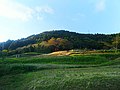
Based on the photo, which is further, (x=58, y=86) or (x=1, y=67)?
(x=1, y=67)

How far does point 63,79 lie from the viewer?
26844 mm

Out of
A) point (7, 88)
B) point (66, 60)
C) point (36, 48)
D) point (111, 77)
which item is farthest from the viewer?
point (36, 48)

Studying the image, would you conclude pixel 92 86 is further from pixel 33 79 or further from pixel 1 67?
pixel 1 67

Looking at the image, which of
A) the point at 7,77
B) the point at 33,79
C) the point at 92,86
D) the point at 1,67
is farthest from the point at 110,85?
the point at 1,67

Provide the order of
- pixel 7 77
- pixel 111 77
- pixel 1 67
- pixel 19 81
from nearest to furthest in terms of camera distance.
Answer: pixel 111 77 → pixel 19 81 → pixel 7 77 → pixel 1 67

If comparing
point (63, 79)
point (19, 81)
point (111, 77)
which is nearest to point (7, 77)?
point (19, 81)

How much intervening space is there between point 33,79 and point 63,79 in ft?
14.8

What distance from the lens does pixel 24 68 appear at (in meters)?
40.3

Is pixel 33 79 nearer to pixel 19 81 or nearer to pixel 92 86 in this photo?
pixel 19 81

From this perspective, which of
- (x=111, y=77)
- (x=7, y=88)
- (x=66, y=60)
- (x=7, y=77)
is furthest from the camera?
(x=66, y=60)

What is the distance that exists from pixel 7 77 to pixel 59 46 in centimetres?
6936

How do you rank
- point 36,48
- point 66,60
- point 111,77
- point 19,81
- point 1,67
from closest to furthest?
point 111,77 → point 19,81 → point 1,67 → point 66,60 → point 36,48

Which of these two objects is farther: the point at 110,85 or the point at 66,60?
the point at 66,60

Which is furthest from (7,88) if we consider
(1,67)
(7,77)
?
(1,67)
